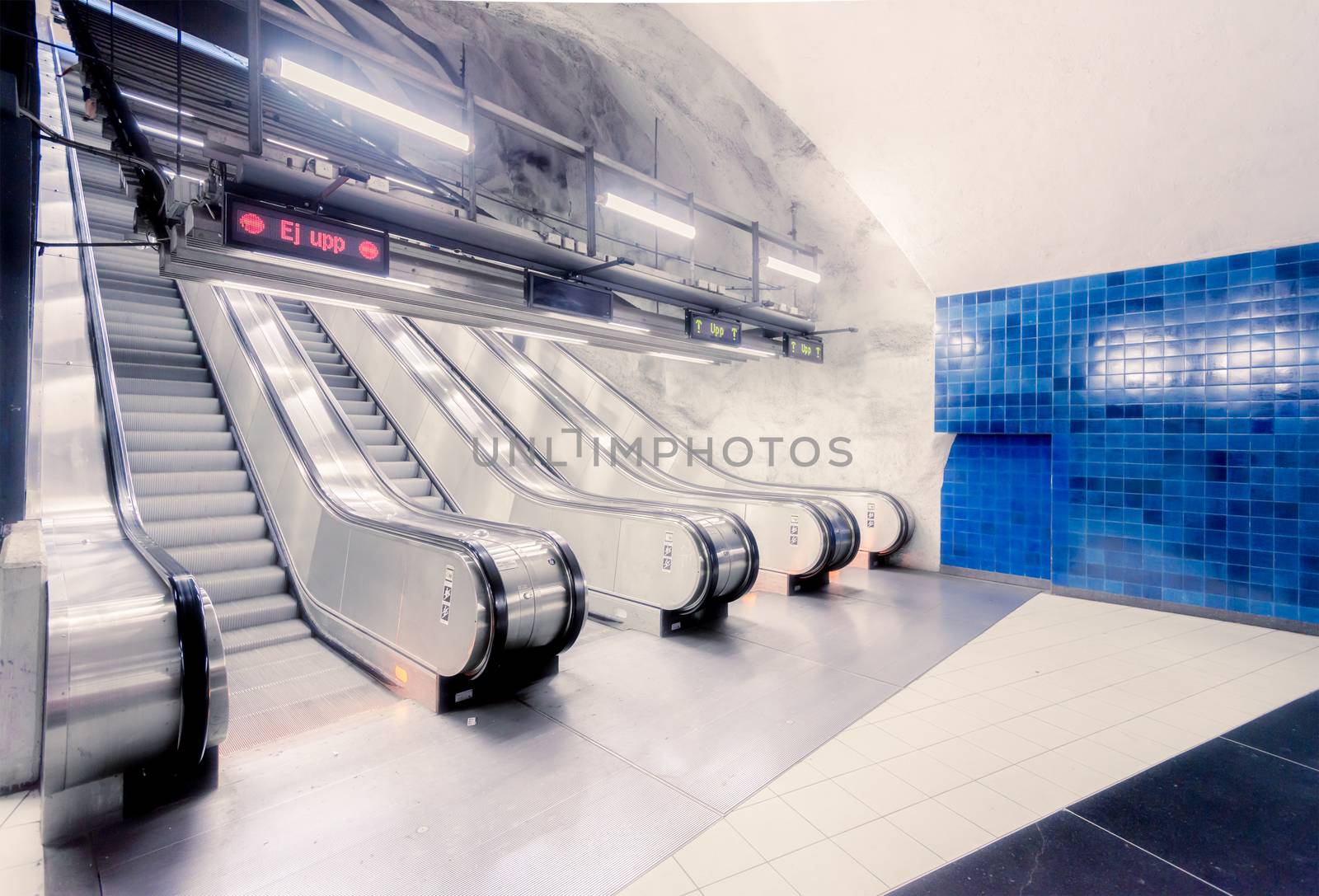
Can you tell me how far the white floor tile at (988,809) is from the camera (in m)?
2.47

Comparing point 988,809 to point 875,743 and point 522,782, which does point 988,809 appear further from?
point 522,782

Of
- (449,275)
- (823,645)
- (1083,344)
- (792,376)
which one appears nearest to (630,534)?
(823,645)

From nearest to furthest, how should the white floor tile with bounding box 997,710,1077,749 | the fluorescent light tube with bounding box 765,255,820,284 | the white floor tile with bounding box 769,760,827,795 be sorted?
the white floor tile with bounding box 769,760,827,795, the white floor tile with bounding box 997,710,1077,749, the fluorescent light tube with bounding box 765,255,820,284

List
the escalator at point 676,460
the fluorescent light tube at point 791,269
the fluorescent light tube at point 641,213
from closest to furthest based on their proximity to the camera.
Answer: the fluorescent light tube at point 641,213
the fluorescent light tube at point 791,269
the escalator at point 676,460

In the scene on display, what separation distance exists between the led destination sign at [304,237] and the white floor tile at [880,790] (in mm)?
3642

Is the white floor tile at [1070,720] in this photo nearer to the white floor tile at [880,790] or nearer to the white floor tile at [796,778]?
the white floor tile at [880,790]

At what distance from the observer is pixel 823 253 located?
8.27 m

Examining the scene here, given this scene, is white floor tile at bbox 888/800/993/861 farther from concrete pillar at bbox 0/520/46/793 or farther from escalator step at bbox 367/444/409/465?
escalator step at bbox 367/444/409/465

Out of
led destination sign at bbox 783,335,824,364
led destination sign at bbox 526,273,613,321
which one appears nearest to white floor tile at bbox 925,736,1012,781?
led destination sign at bbox 526,273,613,321

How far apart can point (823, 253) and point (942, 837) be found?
716 centimetres

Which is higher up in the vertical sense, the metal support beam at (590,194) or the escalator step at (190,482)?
the metal support beam at (590,194)

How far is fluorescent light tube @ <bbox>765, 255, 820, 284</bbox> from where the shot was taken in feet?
22.2

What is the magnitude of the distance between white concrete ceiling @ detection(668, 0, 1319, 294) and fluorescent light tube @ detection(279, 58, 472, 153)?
234 cm

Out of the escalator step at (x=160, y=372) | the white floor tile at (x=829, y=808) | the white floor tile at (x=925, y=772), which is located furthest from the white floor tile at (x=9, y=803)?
the escalator step at (x=160, y=372)
